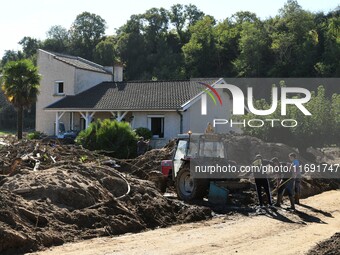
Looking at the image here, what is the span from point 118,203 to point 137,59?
2674 inches

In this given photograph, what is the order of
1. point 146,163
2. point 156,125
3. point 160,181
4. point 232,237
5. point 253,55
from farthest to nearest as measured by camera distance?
point 253,55 → point 156,125 → point 146,163 → point 160,181 → point 232,237

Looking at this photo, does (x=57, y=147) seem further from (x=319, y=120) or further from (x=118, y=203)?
(x=319, y=120)

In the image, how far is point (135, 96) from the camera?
38.0 m

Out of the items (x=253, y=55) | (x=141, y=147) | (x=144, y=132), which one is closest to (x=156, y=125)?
(x=144, y=132)

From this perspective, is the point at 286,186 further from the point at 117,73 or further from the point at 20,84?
the point at 117,73

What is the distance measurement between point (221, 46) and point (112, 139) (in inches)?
1898

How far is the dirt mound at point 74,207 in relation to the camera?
11344mm

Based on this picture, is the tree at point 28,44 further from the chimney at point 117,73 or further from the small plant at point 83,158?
the small plant at point 83,158

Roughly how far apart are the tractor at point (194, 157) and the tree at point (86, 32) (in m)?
80.7

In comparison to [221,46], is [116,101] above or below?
below

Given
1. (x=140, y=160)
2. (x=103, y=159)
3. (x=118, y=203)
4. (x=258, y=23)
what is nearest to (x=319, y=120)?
(x=140, y=160)

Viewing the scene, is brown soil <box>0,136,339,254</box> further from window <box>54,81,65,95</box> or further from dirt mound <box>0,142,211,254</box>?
window <box>54,81,65,95</box>

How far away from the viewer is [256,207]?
54.5 ft

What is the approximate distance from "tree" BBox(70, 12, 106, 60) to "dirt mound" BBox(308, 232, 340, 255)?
87.9 meters
